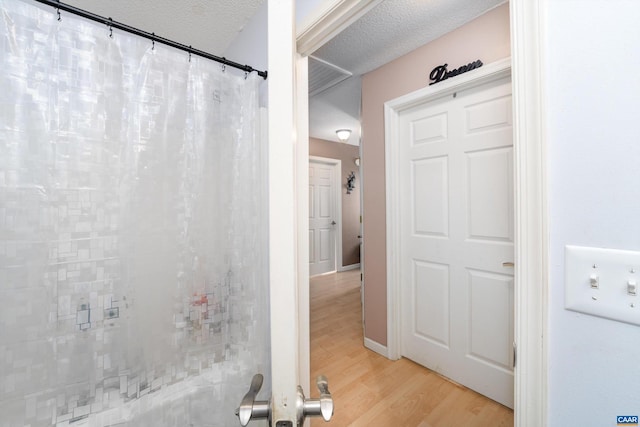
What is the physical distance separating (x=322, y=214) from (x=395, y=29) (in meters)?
3.14

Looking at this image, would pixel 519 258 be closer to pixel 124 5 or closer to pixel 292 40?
pixel 292 40

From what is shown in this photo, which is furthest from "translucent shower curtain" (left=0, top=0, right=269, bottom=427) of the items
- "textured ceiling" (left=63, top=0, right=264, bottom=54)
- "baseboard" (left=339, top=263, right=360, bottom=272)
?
"baseboard" (left=339, top=263, right=360, bottom=272)

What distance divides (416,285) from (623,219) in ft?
4.95

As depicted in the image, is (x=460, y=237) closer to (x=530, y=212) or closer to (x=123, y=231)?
(x=530, y=212)

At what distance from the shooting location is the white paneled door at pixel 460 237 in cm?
140

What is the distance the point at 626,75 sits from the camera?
422 mm

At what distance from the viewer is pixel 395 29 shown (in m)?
1.50

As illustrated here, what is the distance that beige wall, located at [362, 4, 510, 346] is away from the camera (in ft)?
5.19

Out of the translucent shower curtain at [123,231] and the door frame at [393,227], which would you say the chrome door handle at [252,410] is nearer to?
the translucent shower curtain at [123,231]

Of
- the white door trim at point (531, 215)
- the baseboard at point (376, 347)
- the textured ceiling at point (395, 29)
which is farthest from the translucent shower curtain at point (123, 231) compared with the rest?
the baseboard at point (376, 347)

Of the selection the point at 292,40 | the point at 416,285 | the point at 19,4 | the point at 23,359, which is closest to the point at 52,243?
the point at 23,359

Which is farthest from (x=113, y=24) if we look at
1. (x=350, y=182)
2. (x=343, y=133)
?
(x=350, y=182)

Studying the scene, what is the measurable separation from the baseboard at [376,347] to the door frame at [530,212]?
148cm

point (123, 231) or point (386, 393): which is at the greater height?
point (123, 231)
